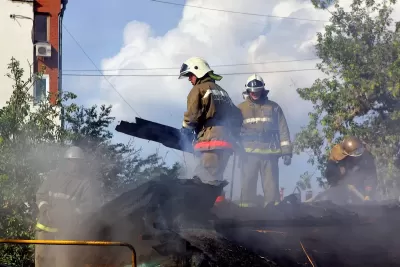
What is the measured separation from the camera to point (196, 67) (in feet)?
24.5

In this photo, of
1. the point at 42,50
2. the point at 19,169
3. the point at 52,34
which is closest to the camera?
the point at 19,169

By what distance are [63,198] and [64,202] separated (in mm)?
60

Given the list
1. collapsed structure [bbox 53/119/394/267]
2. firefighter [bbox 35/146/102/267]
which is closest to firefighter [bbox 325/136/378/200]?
collapsed structure [bbox 53/119/394/267]

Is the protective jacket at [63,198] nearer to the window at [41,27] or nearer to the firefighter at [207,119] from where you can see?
the firefighter at [207,119]

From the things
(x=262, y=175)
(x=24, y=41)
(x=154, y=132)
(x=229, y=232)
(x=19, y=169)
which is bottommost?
(x=229, y=232)

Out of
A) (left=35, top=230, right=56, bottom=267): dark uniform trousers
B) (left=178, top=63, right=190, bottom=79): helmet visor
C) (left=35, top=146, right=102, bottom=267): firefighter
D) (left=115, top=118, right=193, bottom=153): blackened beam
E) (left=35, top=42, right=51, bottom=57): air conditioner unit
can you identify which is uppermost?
(left=35, top=42, right=51, bottom=57): air conditioner unit

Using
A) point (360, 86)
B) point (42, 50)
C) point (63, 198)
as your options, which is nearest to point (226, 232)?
point (63, 198)

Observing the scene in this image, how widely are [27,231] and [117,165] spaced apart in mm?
2231

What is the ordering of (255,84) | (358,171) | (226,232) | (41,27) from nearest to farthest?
(226,232), (255,84), (358,171), (41,27)

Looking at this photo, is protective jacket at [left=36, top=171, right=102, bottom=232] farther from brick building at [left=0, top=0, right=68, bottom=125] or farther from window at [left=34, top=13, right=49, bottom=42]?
window at [left=34, top=13, right=49, bottom=42]

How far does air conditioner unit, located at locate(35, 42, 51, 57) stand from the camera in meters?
24.7

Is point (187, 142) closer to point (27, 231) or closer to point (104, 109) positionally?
point (27, 231)

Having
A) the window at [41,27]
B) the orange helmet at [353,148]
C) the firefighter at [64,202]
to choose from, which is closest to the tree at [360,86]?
the orange helmet at [353,148]

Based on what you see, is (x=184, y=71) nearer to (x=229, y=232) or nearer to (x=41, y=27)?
(x=229, y=232)
